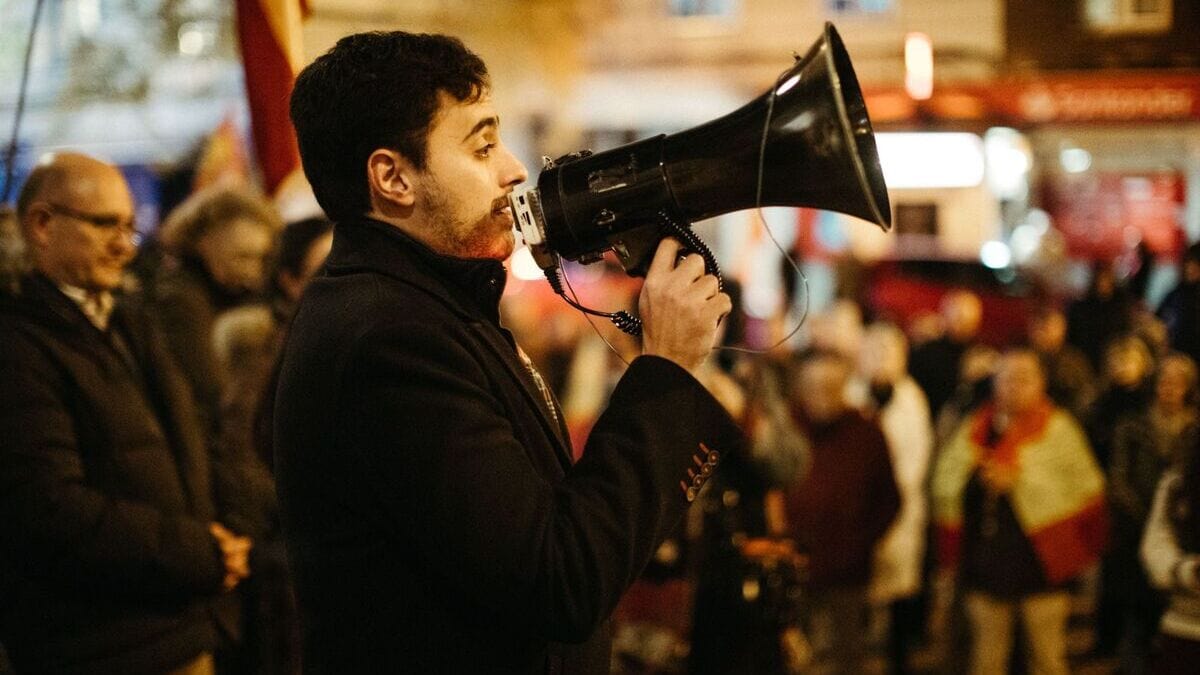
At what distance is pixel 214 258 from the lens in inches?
196

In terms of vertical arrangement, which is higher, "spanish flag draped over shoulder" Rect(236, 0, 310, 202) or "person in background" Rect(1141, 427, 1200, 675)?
"spanish flag draped over shoulder" Rect(236, 0, 310, 202)

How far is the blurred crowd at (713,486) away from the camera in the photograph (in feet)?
9.78

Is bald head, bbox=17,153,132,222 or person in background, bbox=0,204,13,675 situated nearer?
bald head, bbox=17,153,132,222

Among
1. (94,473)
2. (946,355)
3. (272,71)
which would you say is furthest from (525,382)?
(946,355)

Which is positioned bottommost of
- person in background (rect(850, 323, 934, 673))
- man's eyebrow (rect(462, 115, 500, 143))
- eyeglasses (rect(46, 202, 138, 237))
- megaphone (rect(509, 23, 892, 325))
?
person in background (rect(850, 323, 934, 673))

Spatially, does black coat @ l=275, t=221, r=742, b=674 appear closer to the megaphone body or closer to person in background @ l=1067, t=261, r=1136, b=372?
the megaphone body

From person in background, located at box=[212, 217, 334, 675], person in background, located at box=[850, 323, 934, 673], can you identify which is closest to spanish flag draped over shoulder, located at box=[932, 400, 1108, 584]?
person in background, located at box=[850, 323, 934, 673]

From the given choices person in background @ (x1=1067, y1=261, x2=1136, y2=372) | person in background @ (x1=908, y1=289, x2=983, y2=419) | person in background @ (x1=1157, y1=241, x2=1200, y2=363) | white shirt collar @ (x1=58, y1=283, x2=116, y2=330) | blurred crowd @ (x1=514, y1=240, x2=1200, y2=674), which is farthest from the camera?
person in background @ (x1=1067, y1=261, x2=1136, y2=372)

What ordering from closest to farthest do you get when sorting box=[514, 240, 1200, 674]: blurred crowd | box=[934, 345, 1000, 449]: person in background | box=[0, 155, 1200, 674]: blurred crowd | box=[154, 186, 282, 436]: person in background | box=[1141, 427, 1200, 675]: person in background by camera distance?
box=[0, 155, 1200, 674]: blurred crowd
box=[1141, 427, 1200, 675]: person in background
box=[514, 240, 1200, 674]: blurred crowd
box=[154, 186, 282, 436]: person in background
box=[934, 345, 1000, 449]: person in background

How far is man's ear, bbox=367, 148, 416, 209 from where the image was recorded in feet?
6.05

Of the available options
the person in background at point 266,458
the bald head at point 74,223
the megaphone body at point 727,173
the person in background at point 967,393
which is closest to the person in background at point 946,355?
the person in background at point 967,393

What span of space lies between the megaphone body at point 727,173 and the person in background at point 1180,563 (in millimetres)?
2879

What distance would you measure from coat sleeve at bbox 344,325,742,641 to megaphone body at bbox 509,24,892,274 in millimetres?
246

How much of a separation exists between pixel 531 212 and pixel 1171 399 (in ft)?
15.8
